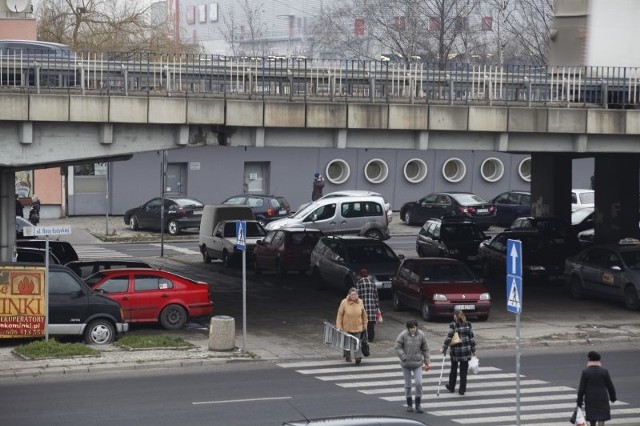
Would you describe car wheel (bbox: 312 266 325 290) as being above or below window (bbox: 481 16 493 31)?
below

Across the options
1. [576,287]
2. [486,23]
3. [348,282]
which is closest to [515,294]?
[348,282]

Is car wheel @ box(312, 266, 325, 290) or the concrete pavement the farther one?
car wheel @ box(312, 266, 325, 290)

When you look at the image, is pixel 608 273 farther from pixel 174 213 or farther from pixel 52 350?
pixel 174 213

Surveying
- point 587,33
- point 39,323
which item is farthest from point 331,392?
point 587,33

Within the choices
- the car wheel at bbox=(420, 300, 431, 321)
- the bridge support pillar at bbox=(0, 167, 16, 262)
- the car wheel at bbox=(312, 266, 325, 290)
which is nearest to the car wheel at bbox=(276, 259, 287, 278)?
the car wheel at bbox=(312, 266, 325, 290)

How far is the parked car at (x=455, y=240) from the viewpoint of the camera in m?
40.6

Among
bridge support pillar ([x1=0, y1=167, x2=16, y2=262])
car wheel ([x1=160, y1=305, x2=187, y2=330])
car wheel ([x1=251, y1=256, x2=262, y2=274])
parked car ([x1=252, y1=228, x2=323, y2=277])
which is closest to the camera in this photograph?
car wheel ([x1=160, y1=305, x2=187, y2=330])

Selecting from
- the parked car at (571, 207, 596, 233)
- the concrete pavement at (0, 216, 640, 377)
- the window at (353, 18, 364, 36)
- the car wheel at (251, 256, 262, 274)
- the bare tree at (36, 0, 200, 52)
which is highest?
the window at (353, 18, 364, 36)

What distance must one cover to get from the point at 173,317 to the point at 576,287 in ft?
36.5

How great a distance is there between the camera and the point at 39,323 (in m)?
24.3

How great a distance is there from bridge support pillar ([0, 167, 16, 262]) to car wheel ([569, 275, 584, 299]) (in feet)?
46.1

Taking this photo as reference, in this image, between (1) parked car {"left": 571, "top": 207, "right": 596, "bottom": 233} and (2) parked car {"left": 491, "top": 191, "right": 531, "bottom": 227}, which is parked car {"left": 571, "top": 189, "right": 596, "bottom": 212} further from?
(1) parked car {"left": 571, "top": 207, "right": 596, "bottom": 233}

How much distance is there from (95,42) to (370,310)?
44.3 m

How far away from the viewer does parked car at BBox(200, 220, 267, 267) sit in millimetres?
41000
